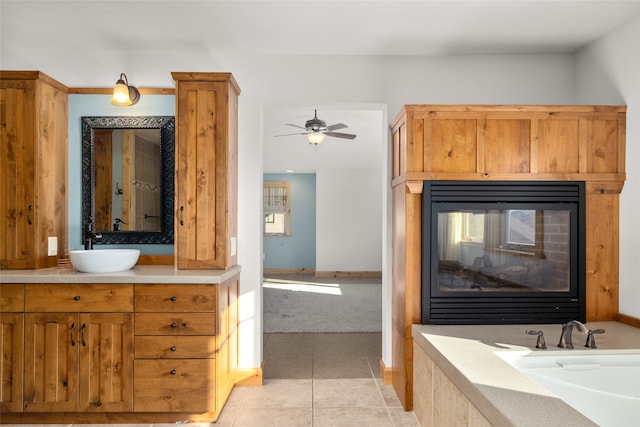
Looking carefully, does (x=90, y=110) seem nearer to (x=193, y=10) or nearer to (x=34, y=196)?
(x=34, y=196)

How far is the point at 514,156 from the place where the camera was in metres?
2.60

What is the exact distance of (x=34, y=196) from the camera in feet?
9.14

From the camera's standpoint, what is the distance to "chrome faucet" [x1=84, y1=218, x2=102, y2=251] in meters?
3.04

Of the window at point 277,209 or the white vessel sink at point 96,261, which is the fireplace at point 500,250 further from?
the window at point 277,209

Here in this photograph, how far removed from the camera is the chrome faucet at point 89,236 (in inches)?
120

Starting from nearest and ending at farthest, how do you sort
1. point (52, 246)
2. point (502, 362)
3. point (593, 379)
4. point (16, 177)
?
point (502, 362) < point (593, 379) < point (16, 177) < point (52, 246)

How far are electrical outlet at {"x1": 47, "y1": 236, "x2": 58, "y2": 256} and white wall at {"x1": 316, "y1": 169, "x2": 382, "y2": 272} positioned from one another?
651cm

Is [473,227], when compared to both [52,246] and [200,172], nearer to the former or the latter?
[200,172]

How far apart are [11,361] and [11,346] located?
0.09 m

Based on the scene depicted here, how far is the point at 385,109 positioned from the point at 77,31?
Result: 226cm

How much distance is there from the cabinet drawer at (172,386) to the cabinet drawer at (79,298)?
1.25ft

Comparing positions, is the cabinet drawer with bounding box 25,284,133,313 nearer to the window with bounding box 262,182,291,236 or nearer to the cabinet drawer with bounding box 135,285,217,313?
the cabinet drawer with bounding box 135,285,217,313

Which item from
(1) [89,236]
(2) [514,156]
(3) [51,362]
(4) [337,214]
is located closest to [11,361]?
(3) [51,362]

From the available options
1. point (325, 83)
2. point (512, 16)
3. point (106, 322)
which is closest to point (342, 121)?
point (325, 83)
